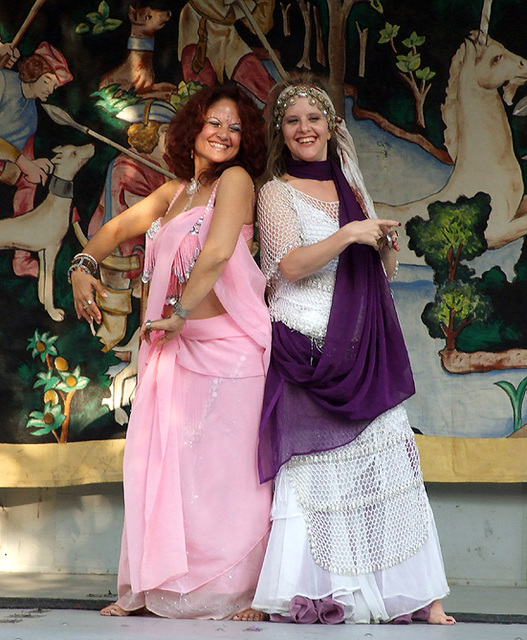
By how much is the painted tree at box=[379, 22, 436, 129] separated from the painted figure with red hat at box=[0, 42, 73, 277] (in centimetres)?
165

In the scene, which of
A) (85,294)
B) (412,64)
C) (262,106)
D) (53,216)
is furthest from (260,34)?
(85,294)

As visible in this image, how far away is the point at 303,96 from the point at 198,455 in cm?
137

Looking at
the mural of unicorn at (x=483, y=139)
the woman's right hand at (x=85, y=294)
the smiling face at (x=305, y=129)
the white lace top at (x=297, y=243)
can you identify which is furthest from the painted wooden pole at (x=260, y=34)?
the woman's right hand at (x=85, y=294)

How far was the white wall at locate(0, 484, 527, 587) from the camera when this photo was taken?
5152mm

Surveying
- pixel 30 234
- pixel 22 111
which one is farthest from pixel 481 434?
pixel 22 111

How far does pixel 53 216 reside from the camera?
524cm

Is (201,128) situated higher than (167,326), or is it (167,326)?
(201,128)

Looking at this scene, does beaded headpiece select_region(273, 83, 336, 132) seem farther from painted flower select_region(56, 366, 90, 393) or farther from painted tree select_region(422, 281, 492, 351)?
painted flower select_region(56, 366, 90, 393)

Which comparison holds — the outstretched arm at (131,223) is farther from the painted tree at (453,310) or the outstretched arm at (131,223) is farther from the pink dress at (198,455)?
the painted tree at (453,310)

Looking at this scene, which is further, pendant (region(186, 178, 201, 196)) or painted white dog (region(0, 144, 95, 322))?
painted white dog (region(0, 144, 95, 322))

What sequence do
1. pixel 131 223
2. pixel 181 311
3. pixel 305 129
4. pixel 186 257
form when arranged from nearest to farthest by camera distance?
pixel 181 311
pixel 186 257
pixel 305 129
pixel 131 223

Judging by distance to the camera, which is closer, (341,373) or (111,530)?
(341,373)

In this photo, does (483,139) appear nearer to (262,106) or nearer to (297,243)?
(262,106)

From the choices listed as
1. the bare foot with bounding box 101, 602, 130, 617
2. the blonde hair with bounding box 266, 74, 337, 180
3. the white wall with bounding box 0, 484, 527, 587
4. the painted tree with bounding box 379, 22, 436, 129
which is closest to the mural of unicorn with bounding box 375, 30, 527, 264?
the painted tree with bounding box 379, 22, 436, 129
